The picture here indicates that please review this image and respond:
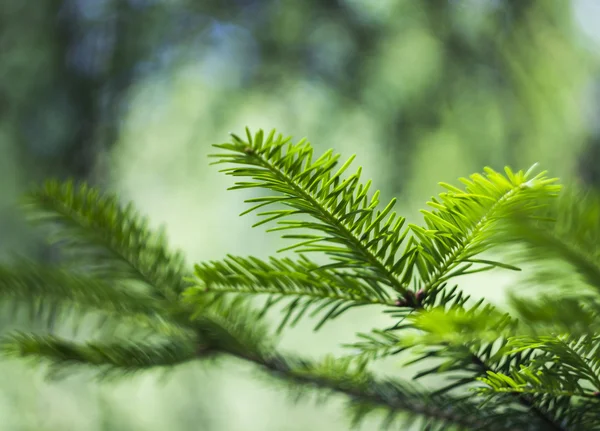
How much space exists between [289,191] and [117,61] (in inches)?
48.5

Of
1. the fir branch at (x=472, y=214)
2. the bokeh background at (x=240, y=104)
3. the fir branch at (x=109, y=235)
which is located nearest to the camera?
the fir branch at (x=472, y=214)

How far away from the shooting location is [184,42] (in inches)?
51.3

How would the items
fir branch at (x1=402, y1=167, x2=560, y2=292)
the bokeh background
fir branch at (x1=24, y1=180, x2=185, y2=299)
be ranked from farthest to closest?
1. the bokeh background
2. fir branch at (x1=24, y1=180, x2=185, y2=299)
3. fir branch at (x1=402, y1=167, x2=560, y2=292)

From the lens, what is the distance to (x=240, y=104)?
1.27m

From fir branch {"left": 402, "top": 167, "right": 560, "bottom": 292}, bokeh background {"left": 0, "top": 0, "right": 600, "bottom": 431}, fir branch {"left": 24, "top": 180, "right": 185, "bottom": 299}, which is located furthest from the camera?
bokeh background {"left": 0, "top": 0, "right": 600, "bottom": 431}

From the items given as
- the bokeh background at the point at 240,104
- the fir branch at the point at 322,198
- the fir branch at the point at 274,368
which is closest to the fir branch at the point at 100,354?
the fir branch at the point at 274,368

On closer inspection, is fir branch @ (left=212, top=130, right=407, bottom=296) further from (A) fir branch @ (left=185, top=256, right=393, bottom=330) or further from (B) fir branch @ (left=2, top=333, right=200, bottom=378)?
(B) fir branch @ (left=2, top=333, right=200, bottom=378)

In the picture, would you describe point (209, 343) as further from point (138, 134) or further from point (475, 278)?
point (138, 134)

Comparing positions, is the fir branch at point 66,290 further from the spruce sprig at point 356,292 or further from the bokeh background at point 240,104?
the bokeh background at point 240,104

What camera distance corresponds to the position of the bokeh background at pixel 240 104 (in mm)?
1137

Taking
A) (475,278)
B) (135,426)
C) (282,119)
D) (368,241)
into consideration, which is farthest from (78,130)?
(368,241)

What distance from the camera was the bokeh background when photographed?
3.73 ft

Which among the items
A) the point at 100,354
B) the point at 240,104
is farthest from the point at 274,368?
the point at 240,104

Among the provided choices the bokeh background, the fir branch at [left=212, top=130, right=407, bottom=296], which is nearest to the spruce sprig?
the fir branch at [left=212, top=130, right=407, bottom=296]
